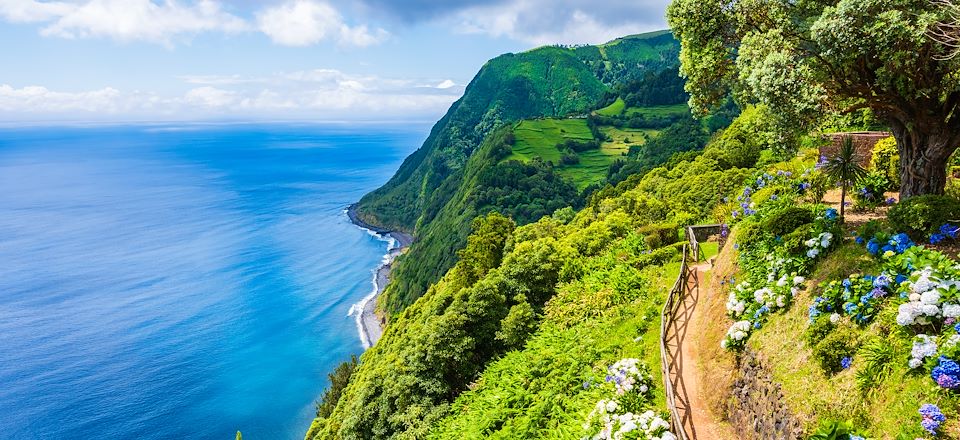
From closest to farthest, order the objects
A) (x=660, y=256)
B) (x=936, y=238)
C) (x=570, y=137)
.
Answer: (x=936, y=238) → (x=660, y=256) → (x=570, y=137)

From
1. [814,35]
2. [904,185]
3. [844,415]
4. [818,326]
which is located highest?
[814,35]

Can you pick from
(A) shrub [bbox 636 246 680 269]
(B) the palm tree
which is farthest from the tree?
(A) shrub [bbox 636 246 680 269]

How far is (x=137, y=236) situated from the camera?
16562 centimetres

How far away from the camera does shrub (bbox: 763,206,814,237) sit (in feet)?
57.5

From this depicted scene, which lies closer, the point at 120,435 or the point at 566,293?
the point at 566,293

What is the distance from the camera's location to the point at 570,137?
183 m

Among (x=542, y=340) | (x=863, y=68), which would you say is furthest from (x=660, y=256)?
(x=863, y=68)

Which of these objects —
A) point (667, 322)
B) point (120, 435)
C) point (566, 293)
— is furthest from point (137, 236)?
point (667, 322)

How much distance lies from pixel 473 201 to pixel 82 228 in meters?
133

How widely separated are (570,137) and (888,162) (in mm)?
164454

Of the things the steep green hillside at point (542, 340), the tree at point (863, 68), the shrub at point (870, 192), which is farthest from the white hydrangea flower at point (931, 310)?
the shrub at point (870, 192)

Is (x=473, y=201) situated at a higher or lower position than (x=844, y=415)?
lower

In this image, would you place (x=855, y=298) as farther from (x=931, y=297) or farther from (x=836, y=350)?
(x=931, y=297)

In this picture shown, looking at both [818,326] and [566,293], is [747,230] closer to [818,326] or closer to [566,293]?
[818,326]
